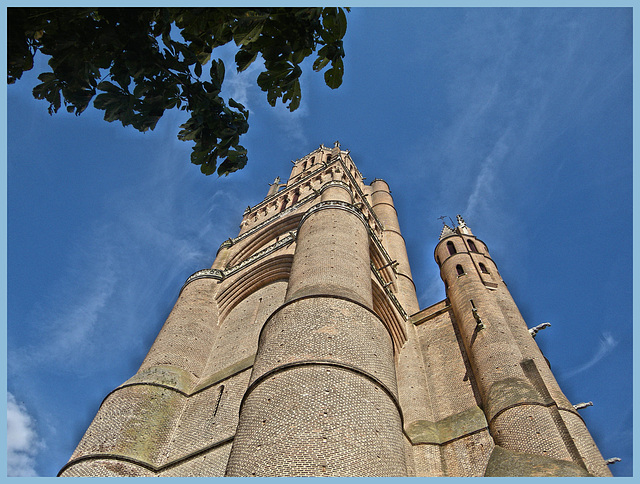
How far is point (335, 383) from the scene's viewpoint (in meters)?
7.49

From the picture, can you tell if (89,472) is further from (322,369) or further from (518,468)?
(518,468)

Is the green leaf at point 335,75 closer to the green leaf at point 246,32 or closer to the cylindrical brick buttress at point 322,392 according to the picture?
the green leaf at point 246,32

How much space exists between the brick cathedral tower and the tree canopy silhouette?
479cm

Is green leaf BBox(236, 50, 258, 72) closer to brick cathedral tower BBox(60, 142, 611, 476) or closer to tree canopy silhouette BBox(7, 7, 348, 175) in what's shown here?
tree canopy silhouette BBox(7, 7, 348, 175)

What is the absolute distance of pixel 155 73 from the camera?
3.56m

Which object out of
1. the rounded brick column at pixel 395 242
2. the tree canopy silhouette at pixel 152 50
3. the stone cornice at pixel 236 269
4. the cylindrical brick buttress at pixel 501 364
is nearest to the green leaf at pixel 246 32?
the tree canopy silhouette at pixel 152 50

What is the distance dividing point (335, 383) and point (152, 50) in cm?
568

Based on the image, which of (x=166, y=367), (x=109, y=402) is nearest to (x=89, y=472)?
(x=109, y=402)

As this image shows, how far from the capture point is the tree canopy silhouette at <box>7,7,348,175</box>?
3.16 m

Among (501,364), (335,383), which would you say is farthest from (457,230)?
(335,383)

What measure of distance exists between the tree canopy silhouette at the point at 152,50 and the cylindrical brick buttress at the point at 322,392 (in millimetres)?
4470

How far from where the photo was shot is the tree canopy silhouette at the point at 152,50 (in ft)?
10.4

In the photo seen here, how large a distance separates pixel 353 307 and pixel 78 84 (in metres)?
7.00

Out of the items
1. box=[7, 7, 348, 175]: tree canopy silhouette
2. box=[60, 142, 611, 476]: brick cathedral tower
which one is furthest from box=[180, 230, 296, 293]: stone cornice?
box=[7, 7, 348, 175]: tree canopy silhouette
